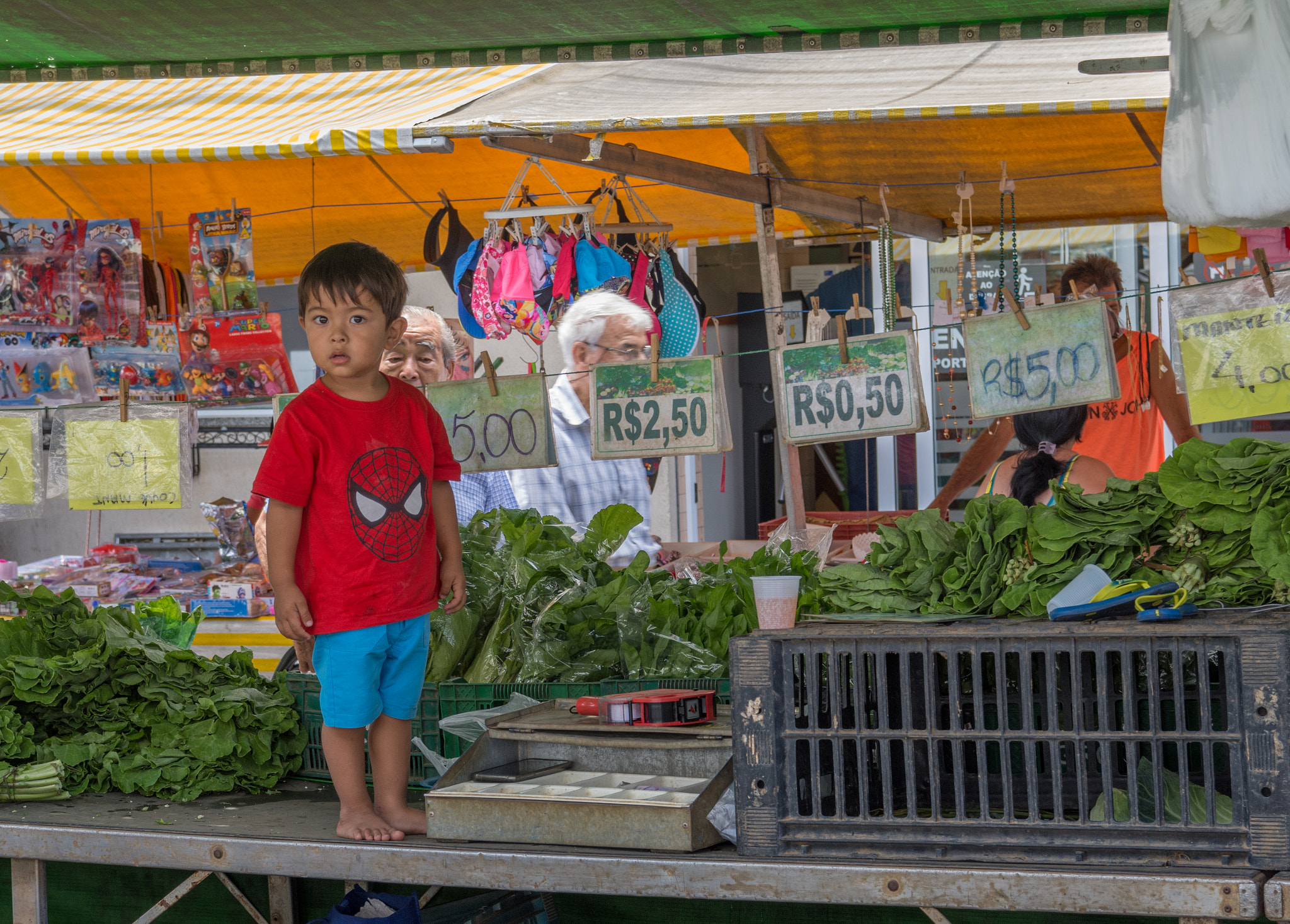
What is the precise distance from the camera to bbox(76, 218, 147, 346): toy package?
4.08 meters

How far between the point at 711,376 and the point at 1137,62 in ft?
4.09

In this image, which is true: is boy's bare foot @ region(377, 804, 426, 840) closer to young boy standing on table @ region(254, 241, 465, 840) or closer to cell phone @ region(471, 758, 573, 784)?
young boy standing on table @ region(254, 241, 465, 840)

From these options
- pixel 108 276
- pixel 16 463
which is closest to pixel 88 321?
pixel 108 276

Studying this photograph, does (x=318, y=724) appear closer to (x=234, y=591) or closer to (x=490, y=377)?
(x=490, y=377)

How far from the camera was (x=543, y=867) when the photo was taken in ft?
5.93

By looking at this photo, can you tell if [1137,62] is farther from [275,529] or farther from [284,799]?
[284,799]

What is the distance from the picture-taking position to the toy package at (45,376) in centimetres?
389

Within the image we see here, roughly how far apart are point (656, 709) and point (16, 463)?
229cm

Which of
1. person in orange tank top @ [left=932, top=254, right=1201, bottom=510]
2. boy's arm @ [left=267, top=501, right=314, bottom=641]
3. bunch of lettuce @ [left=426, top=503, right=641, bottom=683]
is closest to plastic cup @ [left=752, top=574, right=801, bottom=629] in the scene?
bunch of lettuce @ [left=426, top=503, right=641, bottom=683]

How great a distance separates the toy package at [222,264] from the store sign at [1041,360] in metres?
2.40

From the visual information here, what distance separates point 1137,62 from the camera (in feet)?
9.62

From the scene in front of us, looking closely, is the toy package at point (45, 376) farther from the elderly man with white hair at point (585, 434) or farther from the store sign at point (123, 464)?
the elderly man with white hair at point (585, 434)

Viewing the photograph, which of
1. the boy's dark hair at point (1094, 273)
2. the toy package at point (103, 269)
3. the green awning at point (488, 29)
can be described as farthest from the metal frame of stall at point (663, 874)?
the boy's dark hair at point (1094, 273)

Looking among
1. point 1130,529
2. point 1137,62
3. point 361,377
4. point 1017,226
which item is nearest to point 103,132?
point 361,377
